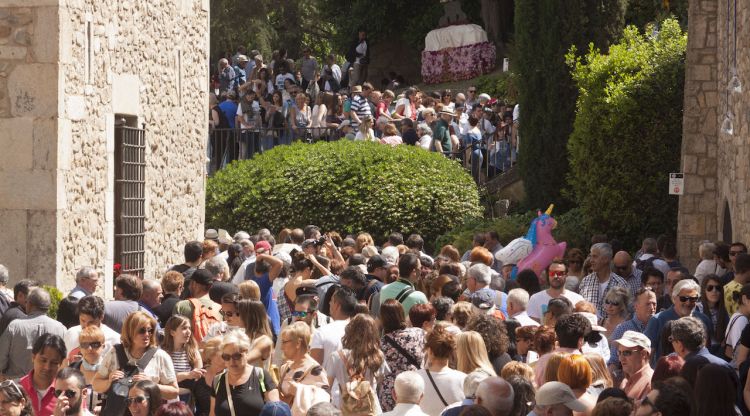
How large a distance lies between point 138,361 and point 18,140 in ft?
19.6

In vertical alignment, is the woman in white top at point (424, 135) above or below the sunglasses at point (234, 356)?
above

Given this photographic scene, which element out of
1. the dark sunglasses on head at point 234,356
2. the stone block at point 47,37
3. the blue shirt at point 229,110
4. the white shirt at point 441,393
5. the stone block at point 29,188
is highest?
the stone block at point 47,37

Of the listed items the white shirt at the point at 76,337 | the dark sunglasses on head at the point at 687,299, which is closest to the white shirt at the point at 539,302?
the dark sunglasses on head at the point at 687,299

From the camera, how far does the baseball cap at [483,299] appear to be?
11336 millimetres

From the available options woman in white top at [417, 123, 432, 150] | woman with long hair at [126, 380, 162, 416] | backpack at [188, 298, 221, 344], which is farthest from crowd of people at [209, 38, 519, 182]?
woman with long hair at [126, 380, 162, 416]

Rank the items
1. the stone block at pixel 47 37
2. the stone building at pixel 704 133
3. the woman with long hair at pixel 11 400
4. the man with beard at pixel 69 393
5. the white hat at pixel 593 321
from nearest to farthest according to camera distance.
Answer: the woman with long hair at pixel 11 400
the man with beard at pixel 69 393
the white hat at pixel 593 321
the stone block at pixel 47 37
the stone building at pixel 704 133

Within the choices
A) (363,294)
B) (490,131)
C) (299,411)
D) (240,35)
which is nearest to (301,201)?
(490,131)

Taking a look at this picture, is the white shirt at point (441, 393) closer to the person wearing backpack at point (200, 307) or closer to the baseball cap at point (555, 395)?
the baseball cap at point (555, 395)

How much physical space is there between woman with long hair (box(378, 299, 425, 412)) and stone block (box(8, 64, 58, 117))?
20.1 feet

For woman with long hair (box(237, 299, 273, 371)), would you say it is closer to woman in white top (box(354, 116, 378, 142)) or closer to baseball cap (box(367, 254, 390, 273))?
baseball cap (box(367, 254, 390, 273))

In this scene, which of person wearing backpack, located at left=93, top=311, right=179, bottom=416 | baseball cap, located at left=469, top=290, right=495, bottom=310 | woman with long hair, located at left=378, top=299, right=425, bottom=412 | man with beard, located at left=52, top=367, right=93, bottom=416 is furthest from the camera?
baseball cap, located at left=469, top=290, right=495, bottom=310

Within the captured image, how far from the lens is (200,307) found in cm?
1123

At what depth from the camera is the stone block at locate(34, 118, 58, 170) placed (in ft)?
47.9

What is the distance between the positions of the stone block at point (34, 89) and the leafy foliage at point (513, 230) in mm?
7598
